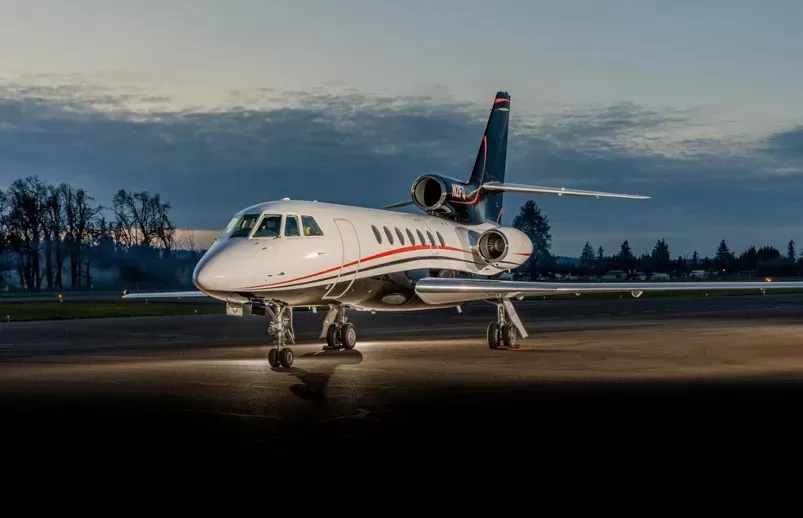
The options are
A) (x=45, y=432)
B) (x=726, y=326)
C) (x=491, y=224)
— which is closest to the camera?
(x=45, y=432)

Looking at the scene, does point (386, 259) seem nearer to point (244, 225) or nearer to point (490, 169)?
point (244, 225)

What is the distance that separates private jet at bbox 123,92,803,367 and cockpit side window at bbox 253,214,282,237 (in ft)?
0.08

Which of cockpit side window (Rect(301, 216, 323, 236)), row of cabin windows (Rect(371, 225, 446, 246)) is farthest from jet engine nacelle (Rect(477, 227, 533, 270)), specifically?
cockpit side window (Rect(301, 216, 323, 236))

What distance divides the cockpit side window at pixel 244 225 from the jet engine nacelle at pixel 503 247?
31.8 ft

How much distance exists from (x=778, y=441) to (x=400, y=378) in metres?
7.49

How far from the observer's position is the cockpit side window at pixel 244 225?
19.5m

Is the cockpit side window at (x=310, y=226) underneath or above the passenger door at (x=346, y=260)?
above

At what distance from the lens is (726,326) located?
33312 mm

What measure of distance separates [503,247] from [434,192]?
2673 mm

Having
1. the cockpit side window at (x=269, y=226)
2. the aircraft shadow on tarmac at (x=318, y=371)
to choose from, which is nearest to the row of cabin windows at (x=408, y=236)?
the aircraft shadow on tarmac at (x=318, y=371)

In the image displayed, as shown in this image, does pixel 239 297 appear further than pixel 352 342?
No

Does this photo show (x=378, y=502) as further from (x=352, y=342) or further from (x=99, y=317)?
(x=99, y=317)

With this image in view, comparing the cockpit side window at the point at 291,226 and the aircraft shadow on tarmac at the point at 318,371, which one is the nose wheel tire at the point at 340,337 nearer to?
the aircraft shadow on tarmac at the point at 318,371

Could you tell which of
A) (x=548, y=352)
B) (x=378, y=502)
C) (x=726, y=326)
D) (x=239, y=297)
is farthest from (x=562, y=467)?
(x=726, y=326)
